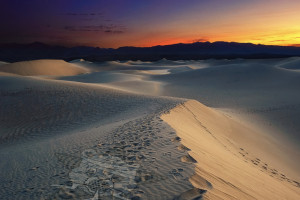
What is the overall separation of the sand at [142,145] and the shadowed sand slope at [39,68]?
2750 centimetres

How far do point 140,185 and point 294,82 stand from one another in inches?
866

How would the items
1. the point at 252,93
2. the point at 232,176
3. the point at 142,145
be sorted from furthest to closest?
the point at 252,93 → the point at 142,145 → the point at 232,176

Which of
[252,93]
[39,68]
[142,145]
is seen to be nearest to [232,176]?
[142,145]

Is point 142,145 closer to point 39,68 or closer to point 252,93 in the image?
point 252,93

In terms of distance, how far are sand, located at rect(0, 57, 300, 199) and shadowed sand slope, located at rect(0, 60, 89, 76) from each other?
27504 mm

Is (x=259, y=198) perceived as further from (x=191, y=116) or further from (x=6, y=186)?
(x=191, y=116)

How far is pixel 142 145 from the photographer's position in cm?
509

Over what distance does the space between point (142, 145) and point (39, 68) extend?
143 feet

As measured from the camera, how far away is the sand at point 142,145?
3.49 meters

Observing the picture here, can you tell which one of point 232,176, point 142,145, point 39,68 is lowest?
point 232,176

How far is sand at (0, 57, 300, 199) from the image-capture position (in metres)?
3.49

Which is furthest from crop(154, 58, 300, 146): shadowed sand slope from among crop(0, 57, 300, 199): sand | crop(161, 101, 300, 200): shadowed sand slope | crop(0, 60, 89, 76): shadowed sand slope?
crop(0, 60, 89, 76): shadowed sand slope

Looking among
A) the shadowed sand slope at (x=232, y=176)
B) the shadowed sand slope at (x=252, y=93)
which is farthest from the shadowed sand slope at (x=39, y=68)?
the shadowed sand slope at (x=232, y=176)

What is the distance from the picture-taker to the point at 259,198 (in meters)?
3.74
